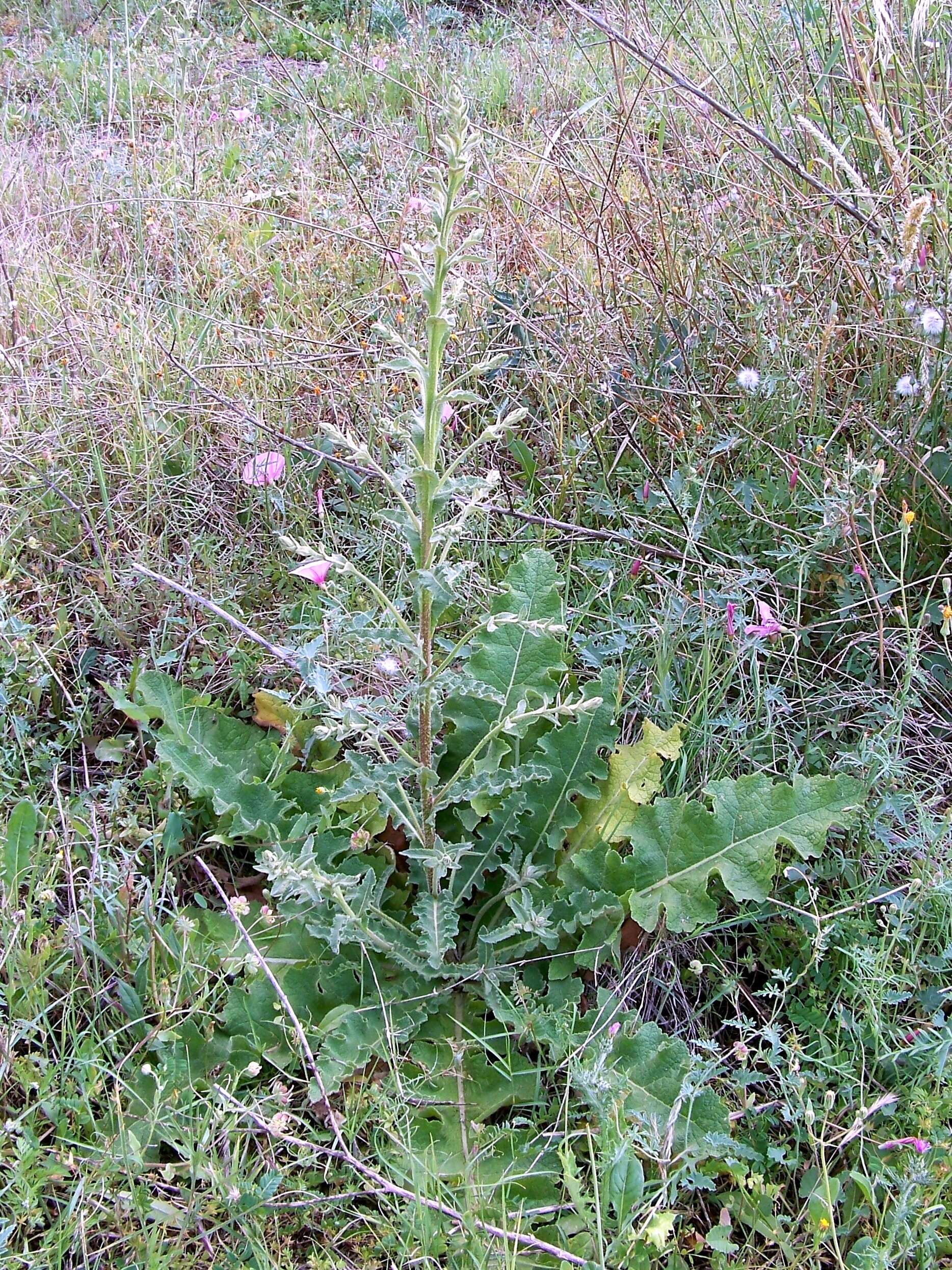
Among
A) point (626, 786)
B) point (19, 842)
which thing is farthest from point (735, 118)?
point (19, 842)

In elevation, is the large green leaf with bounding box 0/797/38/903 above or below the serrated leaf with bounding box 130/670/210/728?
below

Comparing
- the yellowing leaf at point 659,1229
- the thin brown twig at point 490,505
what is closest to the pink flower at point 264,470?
the thin brown twig at point 490,505

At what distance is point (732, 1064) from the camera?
160 centimetres

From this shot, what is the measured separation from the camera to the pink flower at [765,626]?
194cm

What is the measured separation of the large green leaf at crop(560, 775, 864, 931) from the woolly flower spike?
3.32ft

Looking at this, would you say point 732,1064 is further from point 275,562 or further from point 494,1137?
point 275,562

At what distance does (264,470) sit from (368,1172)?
161cm

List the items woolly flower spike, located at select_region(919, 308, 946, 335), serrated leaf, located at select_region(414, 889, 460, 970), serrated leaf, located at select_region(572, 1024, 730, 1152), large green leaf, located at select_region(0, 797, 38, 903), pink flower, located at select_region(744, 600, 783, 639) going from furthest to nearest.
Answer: woolly flower spike, located at select_region(919, 308, 946, 335), pink flower, located at select_region(744, 600, 783, 639), large green leaf, located at select_region(0, 797, 38, 903), serrated leaf, located at select_region(414, 889, 460, 970), serrated leaf, located at select_region(572, 1024, 730, 1152)

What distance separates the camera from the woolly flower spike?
2055 millimetres

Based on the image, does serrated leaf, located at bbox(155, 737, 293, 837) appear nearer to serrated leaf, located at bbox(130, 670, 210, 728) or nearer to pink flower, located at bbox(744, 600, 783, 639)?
serrated leaf, located at bbox(130, 670, 210, 728)

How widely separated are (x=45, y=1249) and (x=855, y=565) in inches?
69.3

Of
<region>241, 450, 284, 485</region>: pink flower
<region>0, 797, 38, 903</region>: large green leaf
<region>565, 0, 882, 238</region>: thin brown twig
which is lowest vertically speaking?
<region>0, 797, 38, 903</region>: large green leaf

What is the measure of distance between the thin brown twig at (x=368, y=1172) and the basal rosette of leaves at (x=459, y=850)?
4 cm

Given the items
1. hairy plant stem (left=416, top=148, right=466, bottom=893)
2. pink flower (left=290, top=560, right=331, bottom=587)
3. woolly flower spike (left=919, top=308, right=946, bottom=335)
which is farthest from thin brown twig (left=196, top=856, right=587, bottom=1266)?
woolly flower spike (left=919, top=308, right=946, bottom=335)
